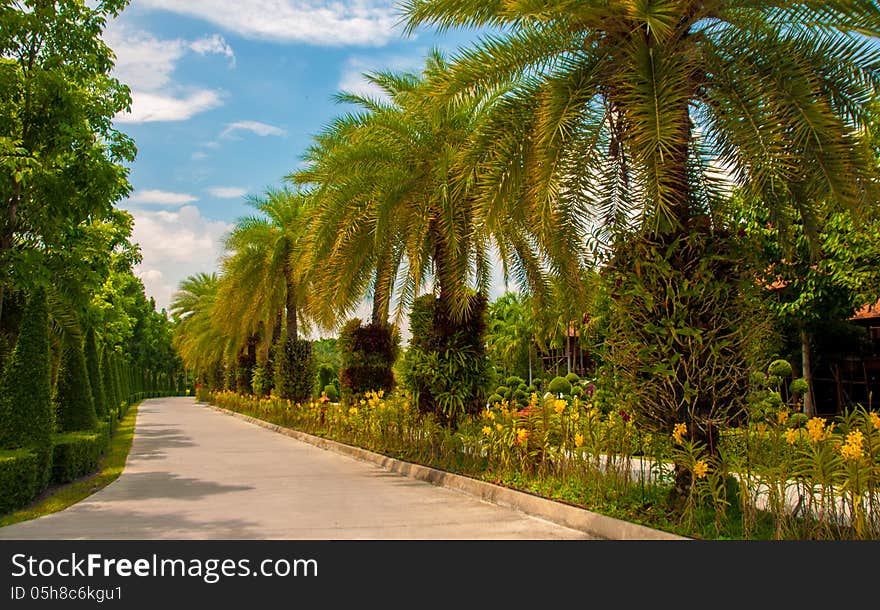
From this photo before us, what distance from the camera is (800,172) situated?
7.52m

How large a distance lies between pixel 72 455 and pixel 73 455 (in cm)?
4

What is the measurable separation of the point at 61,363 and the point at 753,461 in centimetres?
1254

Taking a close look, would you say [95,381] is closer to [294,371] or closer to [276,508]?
[294,371]

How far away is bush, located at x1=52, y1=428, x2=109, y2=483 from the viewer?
11.8 metres

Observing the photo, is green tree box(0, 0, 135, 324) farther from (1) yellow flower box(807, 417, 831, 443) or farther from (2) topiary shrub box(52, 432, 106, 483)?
(1) yellow flower box(807, 417, 831, 443)

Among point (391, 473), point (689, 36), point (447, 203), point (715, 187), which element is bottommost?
point (391, 473)

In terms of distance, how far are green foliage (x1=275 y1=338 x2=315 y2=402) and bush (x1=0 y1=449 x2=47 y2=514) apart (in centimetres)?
1616

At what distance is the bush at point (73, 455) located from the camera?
38.7 feet

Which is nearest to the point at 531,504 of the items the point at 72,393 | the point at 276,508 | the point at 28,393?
the point at 276,508

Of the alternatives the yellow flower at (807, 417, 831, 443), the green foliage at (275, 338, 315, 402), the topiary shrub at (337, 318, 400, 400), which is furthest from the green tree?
the green foliage at (275, 338, 315, 402)
